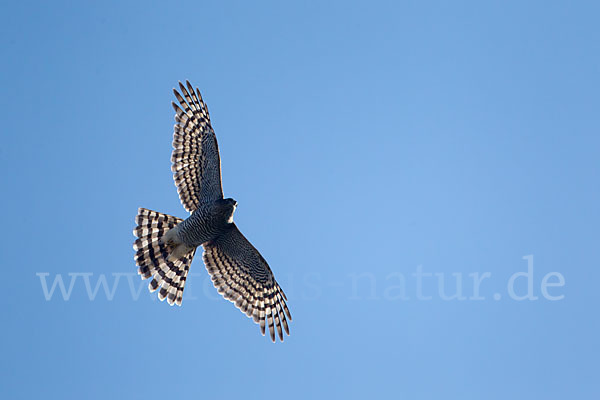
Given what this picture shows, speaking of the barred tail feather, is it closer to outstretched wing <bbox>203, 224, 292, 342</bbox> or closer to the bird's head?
outstretched wing <bbox>203, 224, 292, 342</bbox>

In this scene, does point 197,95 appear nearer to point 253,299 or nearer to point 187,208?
point 187,208

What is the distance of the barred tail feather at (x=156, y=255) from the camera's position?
515 inches

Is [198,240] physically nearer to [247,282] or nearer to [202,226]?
[202,226]

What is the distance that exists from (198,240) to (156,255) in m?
0.86

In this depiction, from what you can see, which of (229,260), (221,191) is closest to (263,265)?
(229,260)

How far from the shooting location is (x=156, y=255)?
13.2 m

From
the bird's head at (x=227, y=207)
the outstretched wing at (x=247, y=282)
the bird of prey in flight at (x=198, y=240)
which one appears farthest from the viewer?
the outstretched wing at (x=247, y=282)

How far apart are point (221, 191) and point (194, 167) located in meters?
0.68

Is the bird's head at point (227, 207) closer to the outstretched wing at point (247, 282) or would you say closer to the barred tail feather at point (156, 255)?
the outstretched wing at point (247, 282)

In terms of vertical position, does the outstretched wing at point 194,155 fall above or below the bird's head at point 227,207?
above

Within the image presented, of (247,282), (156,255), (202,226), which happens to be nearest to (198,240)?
(202,226)

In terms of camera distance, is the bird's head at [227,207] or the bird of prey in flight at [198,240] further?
the bird of prey in flight at [198,240]

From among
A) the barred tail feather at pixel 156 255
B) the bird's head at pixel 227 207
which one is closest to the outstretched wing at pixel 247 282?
the barred tail feather at pixel 156 255

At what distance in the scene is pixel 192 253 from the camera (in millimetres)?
13477
